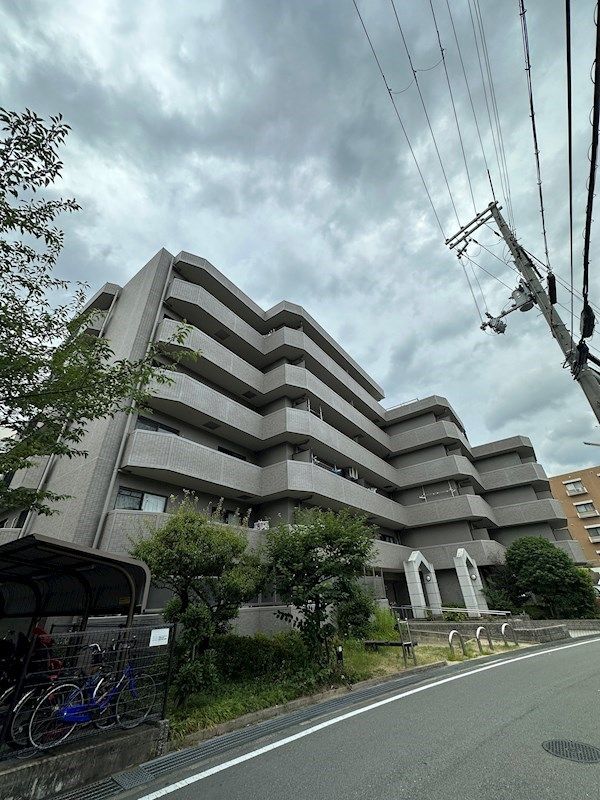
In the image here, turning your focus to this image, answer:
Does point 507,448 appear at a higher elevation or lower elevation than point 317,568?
higher

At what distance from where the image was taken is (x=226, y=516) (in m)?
14.2

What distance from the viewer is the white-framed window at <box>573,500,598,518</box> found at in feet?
151

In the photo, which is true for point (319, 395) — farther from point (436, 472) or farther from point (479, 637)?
point (479, 637)

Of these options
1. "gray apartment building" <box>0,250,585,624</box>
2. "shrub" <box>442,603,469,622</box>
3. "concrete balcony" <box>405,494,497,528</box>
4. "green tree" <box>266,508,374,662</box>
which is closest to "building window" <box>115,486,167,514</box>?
"gray apartment building" <box>0,250,585,624</box>

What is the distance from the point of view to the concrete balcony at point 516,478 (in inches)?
981

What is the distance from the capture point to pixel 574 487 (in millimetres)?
47812

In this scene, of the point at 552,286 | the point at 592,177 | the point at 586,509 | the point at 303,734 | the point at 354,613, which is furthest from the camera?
the point at 586,509

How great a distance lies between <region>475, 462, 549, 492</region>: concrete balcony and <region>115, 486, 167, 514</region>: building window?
22.6m

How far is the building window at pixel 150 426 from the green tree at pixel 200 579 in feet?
19.5

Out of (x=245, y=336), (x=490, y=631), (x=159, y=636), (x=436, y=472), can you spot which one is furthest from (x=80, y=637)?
(x=436, y=472)

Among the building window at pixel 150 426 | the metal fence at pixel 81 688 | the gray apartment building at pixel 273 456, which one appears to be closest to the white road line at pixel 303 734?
the metal fence at pixel 81 688

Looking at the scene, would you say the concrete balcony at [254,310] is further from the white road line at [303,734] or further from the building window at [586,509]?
the building window at [586,509]

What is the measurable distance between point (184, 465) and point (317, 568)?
19.7 feet

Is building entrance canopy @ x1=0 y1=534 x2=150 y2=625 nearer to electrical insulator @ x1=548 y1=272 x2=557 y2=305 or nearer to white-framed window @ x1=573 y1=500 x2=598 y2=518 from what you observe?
electrical insulator @ x1=548 y1=272 x2=557 y2=305
